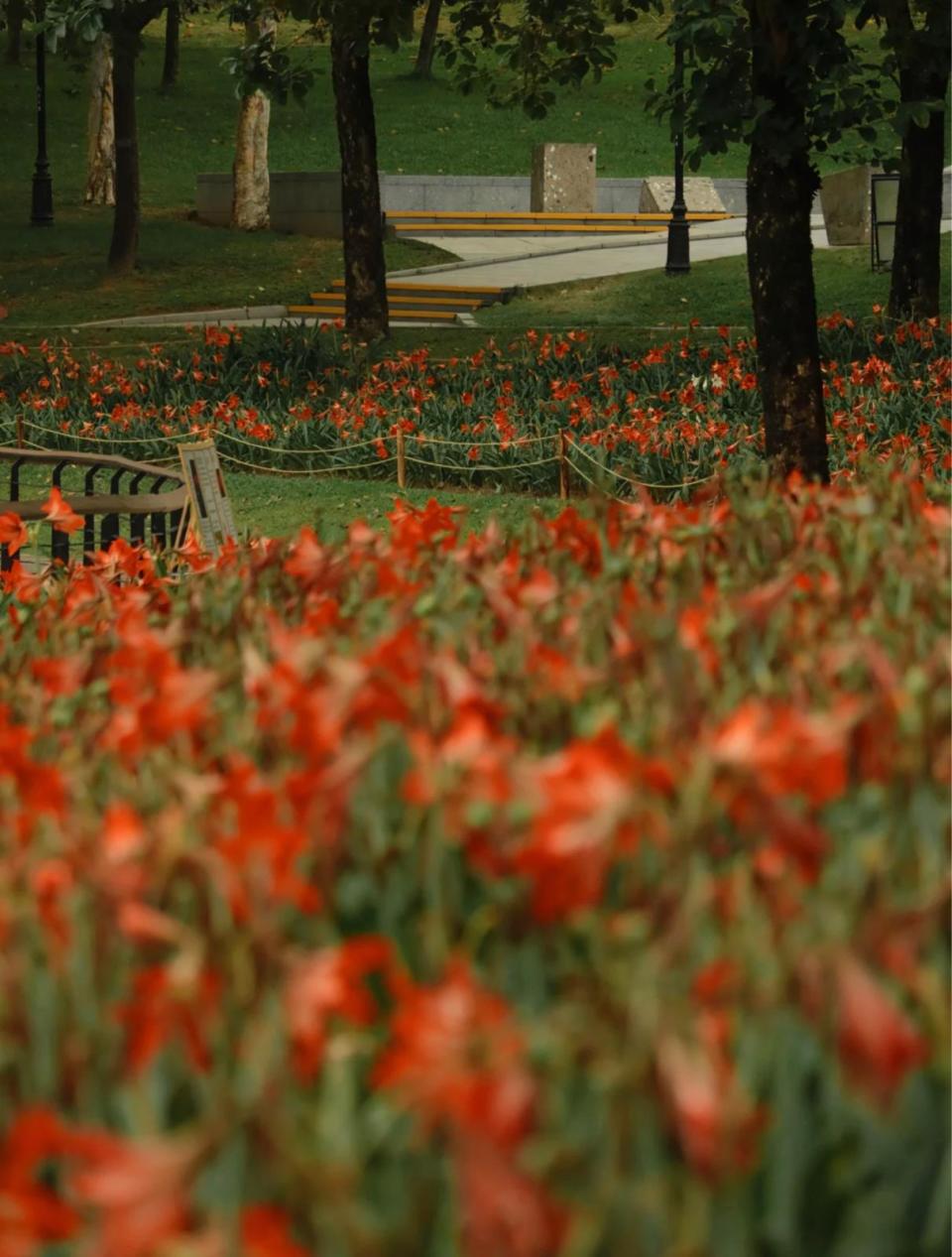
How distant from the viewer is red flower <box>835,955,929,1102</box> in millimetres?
1713

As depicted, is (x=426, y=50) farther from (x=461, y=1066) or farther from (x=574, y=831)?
(x=461, y=1066)

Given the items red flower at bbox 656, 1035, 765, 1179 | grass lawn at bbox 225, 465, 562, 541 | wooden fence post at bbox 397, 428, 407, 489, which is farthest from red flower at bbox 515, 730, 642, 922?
wooden fence post at bbox 397, 428, 407, 489

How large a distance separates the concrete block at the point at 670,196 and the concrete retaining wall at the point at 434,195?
0.81 ft

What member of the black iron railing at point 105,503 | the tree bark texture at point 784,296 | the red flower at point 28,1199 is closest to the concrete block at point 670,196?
the tree bark texture at point 784,296

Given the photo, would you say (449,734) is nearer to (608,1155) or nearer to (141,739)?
(141,739)

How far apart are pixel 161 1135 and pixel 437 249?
3240 cm

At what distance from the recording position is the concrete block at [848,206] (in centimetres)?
2964

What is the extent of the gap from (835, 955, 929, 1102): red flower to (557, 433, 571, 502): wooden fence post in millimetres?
12808

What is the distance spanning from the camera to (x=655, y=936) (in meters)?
2.10

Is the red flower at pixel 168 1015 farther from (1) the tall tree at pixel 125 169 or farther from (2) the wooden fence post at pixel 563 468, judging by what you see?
(1) the tall tree at pixel 125 169

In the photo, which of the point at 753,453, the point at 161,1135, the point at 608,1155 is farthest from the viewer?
the point at 753,453

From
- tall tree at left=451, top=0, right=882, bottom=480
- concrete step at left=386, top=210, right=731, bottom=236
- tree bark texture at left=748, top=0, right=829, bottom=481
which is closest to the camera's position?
tall tree at left=451, top=0, right=882, bottom=480

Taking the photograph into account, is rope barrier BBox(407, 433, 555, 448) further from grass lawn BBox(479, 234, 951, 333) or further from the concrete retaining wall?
the concrete retaining wall

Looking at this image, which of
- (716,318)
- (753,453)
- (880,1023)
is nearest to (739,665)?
(880,1023)
